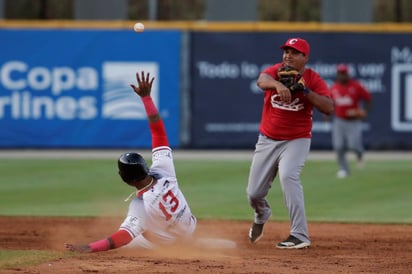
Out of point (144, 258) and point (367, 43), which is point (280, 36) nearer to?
point (367, 43)

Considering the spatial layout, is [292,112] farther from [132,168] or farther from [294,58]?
[132,168]

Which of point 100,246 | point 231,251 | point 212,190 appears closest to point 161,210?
point 100,246

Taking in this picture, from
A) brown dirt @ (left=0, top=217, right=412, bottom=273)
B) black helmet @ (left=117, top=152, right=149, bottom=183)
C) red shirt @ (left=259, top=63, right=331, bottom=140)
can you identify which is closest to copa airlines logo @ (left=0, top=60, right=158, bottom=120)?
brown dirt @ (left=0, top=217, right=412, bottom=273)

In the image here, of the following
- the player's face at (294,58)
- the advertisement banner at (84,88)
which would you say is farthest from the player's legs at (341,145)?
the player's face at (294,58)

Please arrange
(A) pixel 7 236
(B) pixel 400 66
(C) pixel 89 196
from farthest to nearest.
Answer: (B) pixel 400 66
(C) pixel 89 196
(A) pixel 7 236

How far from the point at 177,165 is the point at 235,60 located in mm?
4066

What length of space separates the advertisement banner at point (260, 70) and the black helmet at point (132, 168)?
14.0m

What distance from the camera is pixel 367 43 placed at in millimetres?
22266

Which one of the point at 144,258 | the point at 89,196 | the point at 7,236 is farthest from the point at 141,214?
the point at 89,196

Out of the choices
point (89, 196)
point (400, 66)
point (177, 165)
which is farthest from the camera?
point (400, 66)

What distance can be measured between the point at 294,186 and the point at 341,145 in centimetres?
813

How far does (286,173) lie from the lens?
938 cm

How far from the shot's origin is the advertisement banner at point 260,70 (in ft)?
72.5

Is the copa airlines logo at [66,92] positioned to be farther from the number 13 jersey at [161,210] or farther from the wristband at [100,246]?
the wristband at [100,246]
